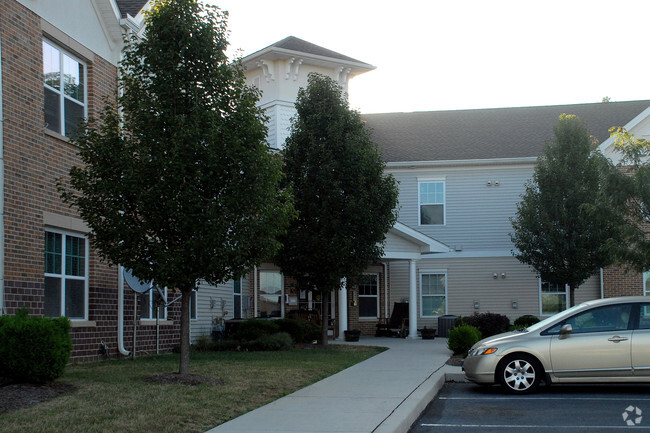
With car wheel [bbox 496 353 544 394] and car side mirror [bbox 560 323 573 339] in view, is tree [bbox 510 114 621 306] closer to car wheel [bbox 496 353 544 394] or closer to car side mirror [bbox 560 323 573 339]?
car side mirror [bbox 560 323 573 339]

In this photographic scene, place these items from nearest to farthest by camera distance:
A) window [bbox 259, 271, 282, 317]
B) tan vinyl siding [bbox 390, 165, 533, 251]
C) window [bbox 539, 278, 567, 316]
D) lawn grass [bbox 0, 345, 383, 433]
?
lawn grass [bbox 0, 345, 383, 433] → window [bbox 259, 271, 282, 317] → window [bbox 539, 278, 567, 316] → tan vinyl siding [bbox 390, 165, 533, 251]

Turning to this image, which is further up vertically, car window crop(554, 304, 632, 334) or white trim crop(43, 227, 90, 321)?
white trim crop(43, 227, 90, 321)

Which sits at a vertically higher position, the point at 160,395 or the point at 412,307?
the point at 412,307

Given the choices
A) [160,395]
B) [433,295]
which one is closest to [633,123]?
[433,295]

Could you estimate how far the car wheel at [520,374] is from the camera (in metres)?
11.5

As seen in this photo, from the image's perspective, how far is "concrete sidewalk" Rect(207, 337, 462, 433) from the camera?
26.7 feet

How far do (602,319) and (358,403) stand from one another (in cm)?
425

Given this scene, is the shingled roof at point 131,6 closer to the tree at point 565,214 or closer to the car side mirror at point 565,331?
the car side mirror at point 565,331

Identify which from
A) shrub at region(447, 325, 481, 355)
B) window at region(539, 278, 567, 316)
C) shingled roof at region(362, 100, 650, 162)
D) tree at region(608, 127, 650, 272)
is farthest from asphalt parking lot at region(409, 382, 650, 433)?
shingled roof at region(362, 100, 650, 162)

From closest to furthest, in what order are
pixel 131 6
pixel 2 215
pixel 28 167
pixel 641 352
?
pixel 641 352 < pixel 2 215 < pixel 28 167 < pixel 131 6

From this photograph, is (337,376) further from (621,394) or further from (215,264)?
(621,394)

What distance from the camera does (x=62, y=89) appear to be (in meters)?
14.3

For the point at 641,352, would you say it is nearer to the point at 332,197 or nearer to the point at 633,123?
the point at 332,197

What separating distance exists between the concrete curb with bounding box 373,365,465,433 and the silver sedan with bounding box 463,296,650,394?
0.84m
